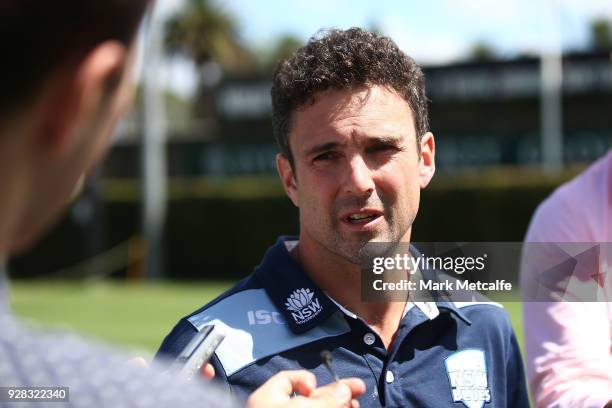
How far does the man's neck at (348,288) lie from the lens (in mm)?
2750

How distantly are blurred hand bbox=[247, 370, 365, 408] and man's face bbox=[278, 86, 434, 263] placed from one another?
101 centimetres

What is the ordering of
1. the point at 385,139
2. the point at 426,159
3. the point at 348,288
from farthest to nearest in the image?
the point at 426,159
the point at 348,288
the point at 385,139

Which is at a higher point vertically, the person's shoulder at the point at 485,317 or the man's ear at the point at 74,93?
the man's ear at the point at 74,93

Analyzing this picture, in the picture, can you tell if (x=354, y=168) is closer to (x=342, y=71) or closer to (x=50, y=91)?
(x=342, y=71)

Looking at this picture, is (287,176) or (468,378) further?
(287,176)

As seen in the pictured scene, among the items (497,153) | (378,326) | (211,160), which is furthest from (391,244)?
(211,160)

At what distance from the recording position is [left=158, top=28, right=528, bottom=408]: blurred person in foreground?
2564 mm

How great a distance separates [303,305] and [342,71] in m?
0.71

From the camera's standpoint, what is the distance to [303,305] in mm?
2658

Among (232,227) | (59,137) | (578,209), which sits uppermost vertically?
(59,137)

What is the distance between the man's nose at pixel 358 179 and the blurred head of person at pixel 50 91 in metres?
1.64

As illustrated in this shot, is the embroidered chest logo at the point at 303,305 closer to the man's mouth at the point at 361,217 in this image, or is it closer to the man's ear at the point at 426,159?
the man's mouth at the point at 361,217

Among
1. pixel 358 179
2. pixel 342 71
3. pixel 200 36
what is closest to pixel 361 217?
pixel 358 179

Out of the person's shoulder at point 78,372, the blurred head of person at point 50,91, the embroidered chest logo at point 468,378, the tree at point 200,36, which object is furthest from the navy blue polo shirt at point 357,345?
the tree at point 200,36
